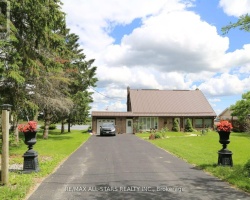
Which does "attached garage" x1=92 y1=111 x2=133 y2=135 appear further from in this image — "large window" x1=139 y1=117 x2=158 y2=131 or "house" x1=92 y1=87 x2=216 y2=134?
"large window" x1=139 y1=117 x2=158 y2=131

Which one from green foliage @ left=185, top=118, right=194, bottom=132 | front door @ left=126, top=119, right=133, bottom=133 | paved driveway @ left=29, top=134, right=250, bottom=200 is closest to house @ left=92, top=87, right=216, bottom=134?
front door @ left=126, top=119, right=133, bottom=133

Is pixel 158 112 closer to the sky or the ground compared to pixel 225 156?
closer to the sky

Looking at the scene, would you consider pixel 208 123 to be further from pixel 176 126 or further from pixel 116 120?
pixel 116 120

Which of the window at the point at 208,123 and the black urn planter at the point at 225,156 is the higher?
the window at the point at 208,123

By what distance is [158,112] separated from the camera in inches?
1694

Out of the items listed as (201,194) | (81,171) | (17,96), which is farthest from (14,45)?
(201,194)

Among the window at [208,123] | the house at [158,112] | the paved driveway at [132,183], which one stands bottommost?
the paved driveway at [132,183]

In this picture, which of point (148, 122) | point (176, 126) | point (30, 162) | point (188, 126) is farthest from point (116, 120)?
point (30, 162)

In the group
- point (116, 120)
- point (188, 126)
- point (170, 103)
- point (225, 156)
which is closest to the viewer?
point (225, 156)

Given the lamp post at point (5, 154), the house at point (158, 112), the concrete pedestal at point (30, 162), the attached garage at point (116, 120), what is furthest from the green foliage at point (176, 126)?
the lamp post at point (5, 154)

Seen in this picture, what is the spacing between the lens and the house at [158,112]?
135 feet

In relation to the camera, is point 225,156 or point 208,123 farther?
point 208,123

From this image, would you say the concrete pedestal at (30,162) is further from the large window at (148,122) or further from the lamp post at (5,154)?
the large window at (148,122)

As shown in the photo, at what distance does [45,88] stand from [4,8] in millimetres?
9706
